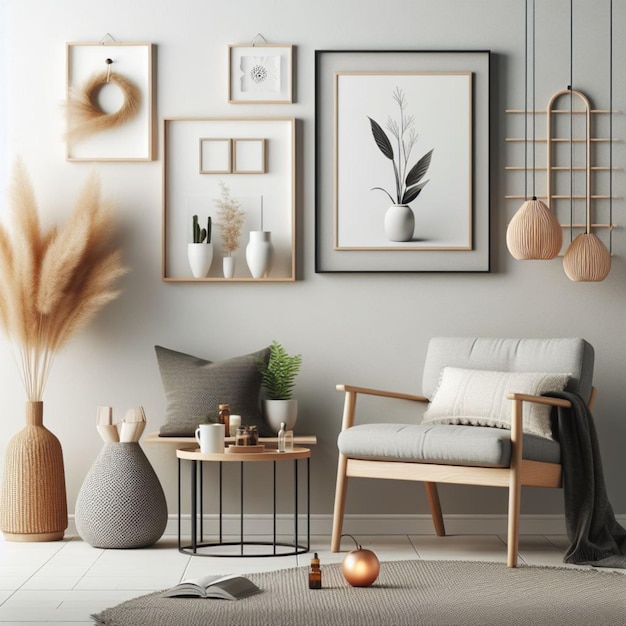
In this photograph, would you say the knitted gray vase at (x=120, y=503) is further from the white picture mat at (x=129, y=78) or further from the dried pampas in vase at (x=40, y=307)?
the white picture mat at (x=129, y=78)

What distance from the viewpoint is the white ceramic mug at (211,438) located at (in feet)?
12.8

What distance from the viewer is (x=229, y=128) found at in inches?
177

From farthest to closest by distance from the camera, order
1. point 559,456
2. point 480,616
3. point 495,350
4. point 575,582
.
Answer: point 495,350
point 559,456
point 575,582
point 480,616

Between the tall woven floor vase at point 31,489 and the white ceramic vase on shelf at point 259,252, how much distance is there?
3.63ft

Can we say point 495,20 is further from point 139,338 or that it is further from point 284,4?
point 139,338

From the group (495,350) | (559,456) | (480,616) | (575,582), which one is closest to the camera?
(480,616)

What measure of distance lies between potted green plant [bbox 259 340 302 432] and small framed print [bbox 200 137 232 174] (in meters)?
0.82

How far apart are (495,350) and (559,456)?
0.57 metres

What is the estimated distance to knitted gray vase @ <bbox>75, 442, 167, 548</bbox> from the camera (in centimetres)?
402

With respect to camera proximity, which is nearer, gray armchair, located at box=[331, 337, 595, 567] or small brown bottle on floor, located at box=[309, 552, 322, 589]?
small brown bottle on floor, located at box=[309, 552, 322, 589]

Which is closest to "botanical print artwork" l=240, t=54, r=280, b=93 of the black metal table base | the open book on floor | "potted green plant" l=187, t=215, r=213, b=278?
"potted green plant" l=187, t=215, r=213, b=278

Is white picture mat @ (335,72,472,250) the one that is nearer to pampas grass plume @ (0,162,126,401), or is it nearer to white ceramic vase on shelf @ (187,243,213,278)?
white ceramic vase on shelf @ (187,243,213,278)

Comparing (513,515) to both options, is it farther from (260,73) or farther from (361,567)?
(260,73)

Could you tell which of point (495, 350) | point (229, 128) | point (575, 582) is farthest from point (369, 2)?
point (575, 582)
